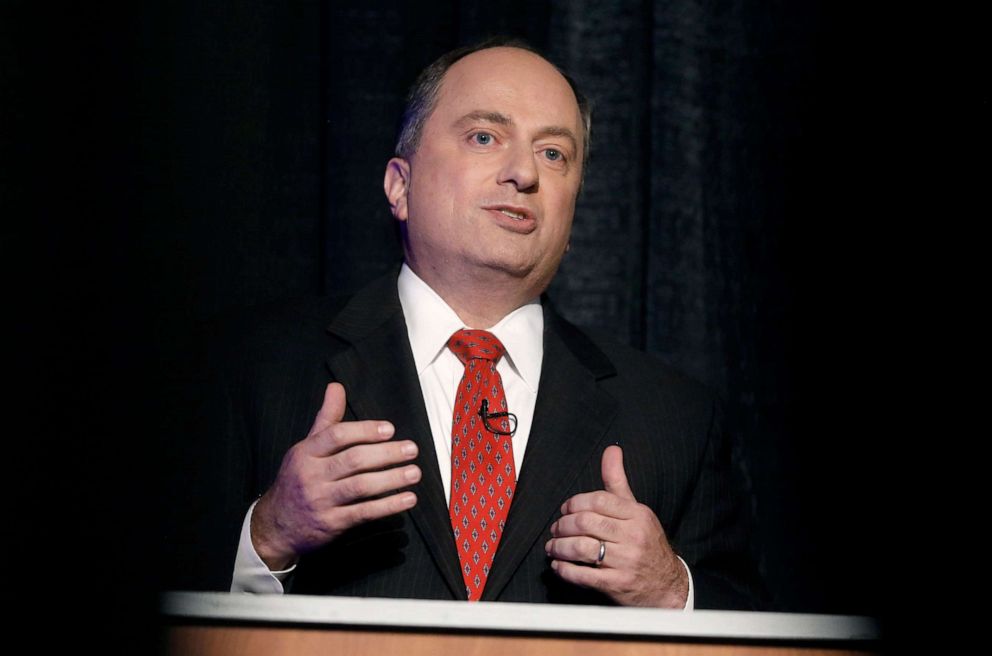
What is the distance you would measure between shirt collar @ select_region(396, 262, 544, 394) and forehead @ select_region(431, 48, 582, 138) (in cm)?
25

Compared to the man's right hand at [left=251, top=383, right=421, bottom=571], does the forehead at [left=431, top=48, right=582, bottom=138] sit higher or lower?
higher

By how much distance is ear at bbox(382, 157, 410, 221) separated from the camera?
158cm

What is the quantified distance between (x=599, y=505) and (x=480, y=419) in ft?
0.85

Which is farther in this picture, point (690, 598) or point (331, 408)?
point (690, 598)

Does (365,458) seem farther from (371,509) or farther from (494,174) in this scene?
(494,174)

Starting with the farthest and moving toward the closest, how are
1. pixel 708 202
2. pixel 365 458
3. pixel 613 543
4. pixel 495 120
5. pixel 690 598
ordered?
pixel 708 202 < pixel 495 120 < pixel 690 598 < pixel 613 543 < pixel 365 458

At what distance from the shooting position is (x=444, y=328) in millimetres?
1449

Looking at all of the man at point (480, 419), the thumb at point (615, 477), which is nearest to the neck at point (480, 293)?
the man at point (480, 419)

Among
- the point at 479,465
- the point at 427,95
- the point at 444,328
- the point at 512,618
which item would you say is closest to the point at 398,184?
the point at 427,95

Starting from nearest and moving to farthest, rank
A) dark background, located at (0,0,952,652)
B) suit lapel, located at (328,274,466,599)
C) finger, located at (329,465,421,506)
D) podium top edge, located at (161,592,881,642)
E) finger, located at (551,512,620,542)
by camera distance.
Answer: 1. podium top edge, located at (161,592,881,642)
2. finger, located at (329,465,421,506)
3. finger, located at (551,512,620,542)
4. suit lapel, located at (328,274,466,599)
5. dark background, located at (0,0,952,652)

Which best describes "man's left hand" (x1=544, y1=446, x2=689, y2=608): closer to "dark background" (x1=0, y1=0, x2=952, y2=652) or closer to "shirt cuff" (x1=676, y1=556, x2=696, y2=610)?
"shirt cuff" (x1=676, y1=556, x2=696, y2=610)

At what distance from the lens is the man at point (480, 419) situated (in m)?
1.14

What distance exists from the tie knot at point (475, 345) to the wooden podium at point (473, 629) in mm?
693

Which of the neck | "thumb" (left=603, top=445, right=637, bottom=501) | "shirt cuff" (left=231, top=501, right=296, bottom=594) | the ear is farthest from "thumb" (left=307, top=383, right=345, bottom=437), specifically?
the ear
